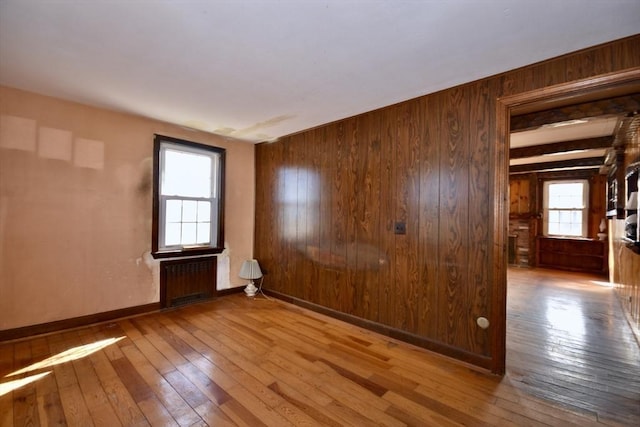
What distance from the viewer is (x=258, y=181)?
4.63 m

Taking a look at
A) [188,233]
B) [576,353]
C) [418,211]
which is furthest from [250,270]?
[576,353]

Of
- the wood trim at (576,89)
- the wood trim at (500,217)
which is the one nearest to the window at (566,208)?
the wood trim at (500,217)

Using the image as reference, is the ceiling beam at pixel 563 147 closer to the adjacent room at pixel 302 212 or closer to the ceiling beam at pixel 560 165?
the adjacent room at pixel 302 212

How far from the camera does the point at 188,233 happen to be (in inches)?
155

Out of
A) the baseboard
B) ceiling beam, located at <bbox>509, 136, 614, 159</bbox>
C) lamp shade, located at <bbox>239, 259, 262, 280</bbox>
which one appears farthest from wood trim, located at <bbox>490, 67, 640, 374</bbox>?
lamp shade, located at <bbox>239, 259, 262, 280</bbox>

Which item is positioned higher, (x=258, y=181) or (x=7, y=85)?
(x=7, y=85)

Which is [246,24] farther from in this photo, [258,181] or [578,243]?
[578,243]

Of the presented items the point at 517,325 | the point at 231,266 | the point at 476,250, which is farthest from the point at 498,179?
the point at 231,266

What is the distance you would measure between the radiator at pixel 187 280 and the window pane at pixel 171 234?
27 centimetres

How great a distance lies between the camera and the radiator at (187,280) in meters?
3.64

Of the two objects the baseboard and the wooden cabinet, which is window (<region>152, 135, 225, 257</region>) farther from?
the wooden cabinet

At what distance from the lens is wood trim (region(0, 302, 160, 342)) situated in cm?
268

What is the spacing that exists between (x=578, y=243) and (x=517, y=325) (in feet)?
16.9

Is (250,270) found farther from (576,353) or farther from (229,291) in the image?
(576,353)
